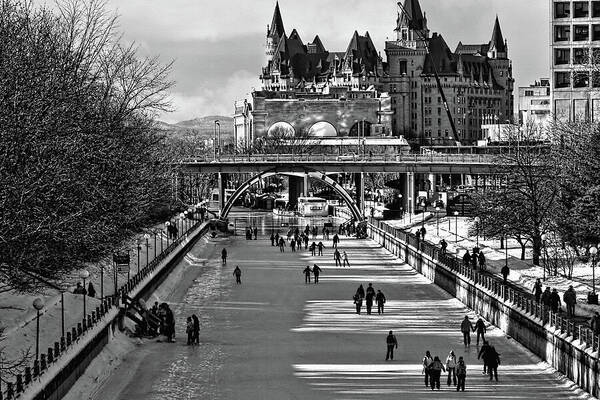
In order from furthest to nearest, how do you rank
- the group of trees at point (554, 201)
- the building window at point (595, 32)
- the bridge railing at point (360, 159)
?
the bridge railing at point (360, 159) → the building window at point (595, 32) → the group of trees at point (554, 201)

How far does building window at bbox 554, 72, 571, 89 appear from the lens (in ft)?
338

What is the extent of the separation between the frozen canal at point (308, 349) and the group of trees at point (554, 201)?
519 cm

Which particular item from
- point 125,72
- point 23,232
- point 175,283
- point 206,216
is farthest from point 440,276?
point 206,216

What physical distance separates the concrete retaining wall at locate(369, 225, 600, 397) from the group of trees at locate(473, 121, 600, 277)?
3.84 metres

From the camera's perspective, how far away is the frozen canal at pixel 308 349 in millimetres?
38250

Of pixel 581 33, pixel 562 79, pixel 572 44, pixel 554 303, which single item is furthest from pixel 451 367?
pixel 562 79

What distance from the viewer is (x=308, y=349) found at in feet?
151

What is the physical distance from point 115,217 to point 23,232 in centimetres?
1896

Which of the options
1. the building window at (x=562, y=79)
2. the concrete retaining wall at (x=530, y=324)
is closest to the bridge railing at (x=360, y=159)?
the building window at (x=562, y=79)

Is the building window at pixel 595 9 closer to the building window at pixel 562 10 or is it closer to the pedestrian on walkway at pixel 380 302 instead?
the building window at pixel 562 10

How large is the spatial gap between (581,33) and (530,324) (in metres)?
61.3

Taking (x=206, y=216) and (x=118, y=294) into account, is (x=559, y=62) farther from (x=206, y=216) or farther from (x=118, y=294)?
(x=118, y=294)

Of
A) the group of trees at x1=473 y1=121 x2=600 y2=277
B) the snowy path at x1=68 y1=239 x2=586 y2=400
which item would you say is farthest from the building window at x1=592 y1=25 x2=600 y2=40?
the snowy path at x1=68 y1=239 x2=586 y2=400

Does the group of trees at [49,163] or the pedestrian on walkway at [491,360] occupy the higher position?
the group of trees at [49,163]
